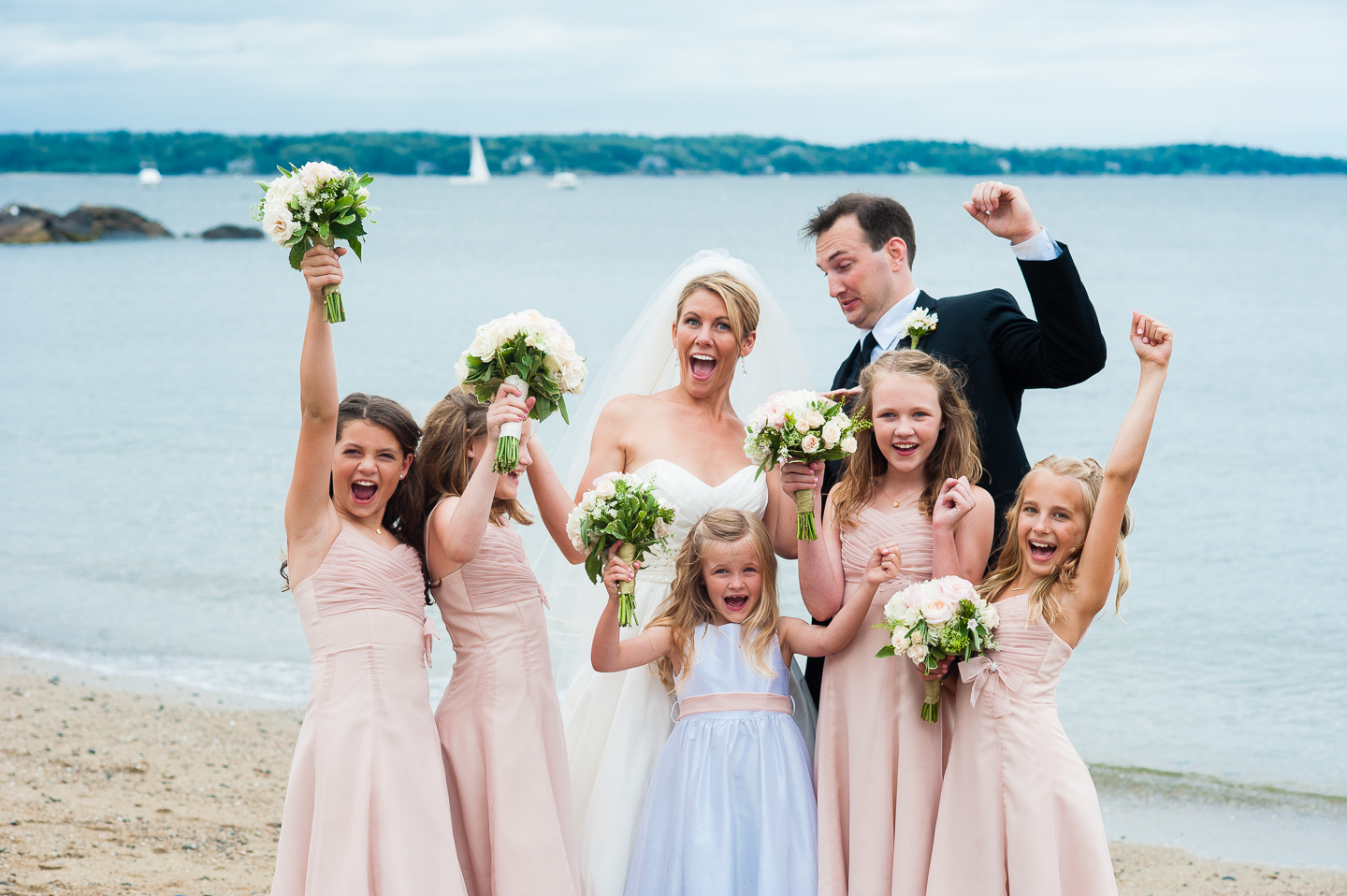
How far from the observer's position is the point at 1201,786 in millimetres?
9547

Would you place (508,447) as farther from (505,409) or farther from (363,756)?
(363,756)

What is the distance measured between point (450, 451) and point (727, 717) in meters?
1.50

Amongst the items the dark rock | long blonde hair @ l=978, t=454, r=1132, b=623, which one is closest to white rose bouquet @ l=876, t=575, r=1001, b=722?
long blonde hair @ l=978, t=454, r=1132, b=623

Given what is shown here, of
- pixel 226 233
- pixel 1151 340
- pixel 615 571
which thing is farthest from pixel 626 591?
pixel 226 233

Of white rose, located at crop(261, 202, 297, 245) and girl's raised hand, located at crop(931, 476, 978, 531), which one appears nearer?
white rose, located at crop(261, 202, 297, 245)

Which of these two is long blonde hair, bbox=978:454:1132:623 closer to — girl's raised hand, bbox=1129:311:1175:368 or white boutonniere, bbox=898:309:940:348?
girl's raised hand, bbox=1129:311:1175:368

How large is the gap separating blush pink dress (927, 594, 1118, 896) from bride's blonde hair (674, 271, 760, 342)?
5.60 feet

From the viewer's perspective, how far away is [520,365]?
4.32 meters

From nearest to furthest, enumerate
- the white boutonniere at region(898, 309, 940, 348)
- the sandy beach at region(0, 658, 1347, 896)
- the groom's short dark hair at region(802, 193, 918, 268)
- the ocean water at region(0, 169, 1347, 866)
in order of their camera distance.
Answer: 1. the white boutonniere at region(898, 309, 940, 348)
2. the groom's short dark hair at region(802, 193, 918, 268)
3. the sandy beach at region(0, 658, 1347, 896)
4. the ocean water at region(0, 169, 1347, 866)

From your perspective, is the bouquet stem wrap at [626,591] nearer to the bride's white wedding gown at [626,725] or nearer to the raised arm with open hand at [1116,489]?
the bride's white wedding gown at [626,725]

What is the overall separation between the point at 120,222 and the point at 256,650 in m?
76.0

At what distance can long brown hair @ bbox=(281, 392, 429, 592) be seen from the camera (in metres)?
4.53

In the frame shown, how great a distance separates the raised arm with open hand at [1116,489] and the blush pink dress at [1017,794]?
14 centimetres

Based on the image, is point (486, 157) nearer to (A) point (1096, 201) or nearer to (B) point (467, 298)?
(A) point (1096, 201)
